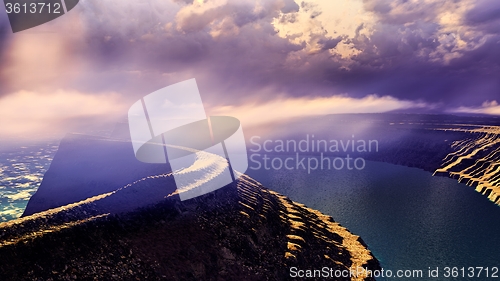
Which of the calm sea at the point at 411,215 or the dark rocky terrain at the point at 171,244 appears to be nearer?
the dark rocky terrain at the point at 171,244

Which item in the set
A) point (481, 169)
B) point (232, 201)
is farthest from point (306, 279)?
point (481, 169)

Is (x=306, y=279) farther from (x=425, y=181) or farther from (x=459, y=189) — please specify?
(x=425, y=181)

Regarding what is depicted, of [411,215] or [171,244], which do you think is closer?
[171,244]

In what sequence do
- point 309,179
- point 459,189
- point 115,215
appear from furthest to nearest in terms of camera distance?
point 309,179 < point 459,189 < point 115,215

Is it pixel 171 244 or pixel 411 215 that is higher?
pixel 171 244

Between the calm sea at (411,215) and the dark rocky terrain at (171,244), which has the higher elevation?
the dark rocky terrain at (171,244)

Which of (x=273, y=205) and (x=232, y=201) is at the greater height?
(x=232, y=201)

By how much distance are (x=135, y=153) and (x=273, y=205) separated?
4060 cm

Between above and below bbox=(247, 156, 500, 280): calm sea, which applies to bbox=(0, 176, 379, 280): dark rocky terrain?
above

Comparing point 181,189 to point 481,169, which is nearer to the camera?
point 181,189

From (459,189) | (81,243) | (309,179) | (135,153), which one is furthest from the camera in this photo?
(309,179)

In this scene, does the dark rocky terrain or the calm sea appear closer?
the dark rocky terrain

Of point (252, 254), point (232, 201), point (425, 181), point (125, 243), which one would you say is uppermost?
point (125, 243)

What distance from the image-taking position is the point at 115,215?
44.2 meters
